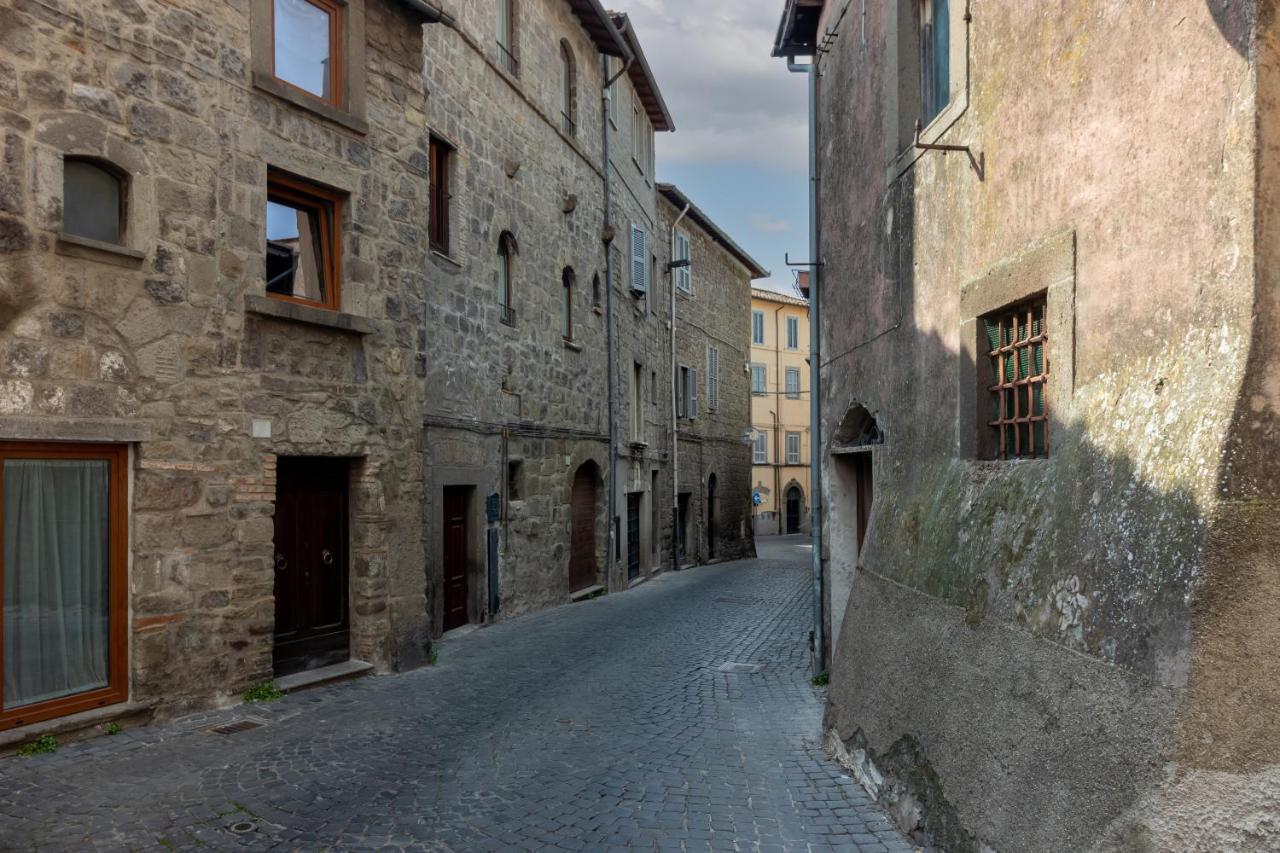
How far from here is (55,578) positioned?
249 inches

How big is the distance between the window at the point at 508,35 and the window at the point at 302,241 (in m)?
5.62

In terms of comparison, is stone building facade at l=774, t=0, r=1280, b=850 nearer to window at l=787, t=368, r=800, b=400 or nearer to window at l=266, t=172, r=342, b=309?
window at l=266, t=172, r=342, b=309

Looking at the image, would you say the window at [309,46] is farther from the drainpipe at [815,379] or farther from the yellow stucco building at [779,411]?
the yellow stucco building at [779,411]

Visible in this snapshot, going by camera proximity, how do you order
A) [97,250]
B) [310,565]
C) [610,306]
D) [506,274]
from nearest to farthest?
[97,250] → [310,565] → [506,274] → [610,306]

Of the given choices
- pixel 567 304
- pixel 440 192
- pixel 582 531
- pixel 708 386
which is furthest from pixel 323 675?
pixel 708 386

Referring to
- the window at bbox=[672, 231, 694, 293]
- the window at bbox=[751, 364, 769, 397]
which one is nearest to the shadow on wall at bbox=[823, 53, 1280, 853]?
the window at bbox=[672, 231, 694, 293]

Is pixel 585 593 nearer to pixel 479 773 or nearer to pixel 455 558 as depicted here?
pixel 455 558

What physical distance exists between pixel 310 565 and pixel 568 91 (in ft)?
33.3

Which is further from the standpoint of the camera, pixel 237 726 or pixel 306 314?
pixel 306 314

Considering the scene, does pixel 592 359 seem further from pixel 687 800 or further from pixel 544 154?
pixel 687 800

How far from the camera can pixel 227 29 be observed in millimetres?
7473

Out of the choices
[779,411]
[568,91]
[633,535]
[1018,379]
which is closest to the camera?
[1018,379]

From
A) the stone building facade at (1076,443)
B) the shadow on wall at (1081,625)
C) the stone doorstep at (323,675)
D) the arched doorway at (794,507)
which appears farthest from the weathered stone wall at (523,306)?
the arched doorway at (794,507)

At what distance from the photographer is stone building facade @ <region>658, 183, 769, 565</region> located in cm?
2402
